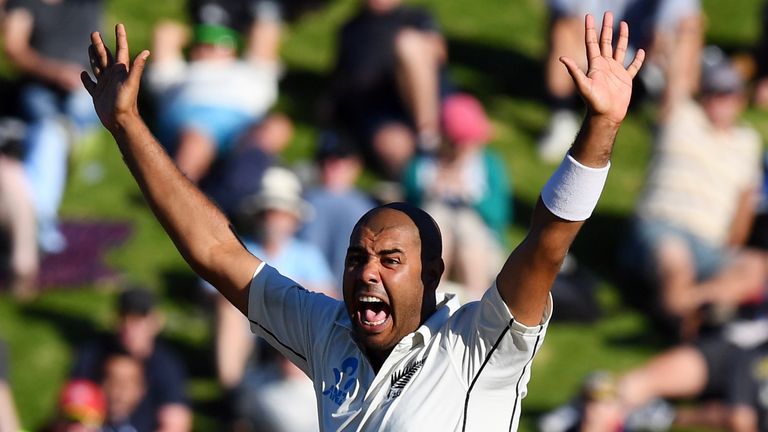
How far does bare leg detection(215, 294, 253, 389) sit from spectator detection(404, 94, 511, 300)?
1324mm

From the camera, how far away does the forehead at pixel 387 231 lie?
13.6 feet

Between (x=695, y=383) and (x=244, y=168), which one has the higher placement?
(x=244, y=168)

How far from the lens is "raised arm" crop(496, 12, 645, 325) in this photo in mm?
3754

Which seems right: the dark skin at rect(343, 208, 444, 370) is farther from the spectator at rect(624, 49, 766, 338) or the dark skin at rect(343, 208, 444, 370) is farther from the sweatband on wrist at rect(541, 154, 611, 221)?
the spectator at rect(624, 49, 766, 338)

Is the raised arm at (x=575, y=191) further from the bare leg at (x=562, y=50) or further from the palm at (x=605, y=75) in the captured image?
the bare leg at (x=562, y=50)

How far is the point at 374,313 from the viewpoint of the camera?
4.15 meters

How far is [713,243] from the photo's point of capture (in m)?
10.1

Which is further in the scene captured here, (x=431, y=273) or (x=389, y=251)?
(x=431, y=273)

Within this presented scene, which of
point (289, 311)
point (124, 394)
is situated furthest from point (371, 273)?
point (124, 394)

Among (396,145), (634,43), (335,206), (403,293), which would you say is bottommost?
(403,293)

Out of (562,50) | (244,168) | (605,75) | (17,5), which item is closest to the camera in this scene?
(605,75)

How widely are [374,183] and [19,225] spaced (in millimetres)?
2456

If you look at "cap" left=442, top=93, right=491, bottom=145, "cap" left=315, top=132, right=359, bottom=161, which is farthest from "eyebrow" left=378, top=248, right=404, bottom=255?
"cap" left=315, top=132, right=359, bottom=161

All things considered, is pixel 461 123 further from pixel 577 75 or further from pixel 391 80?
pixel 577 75
